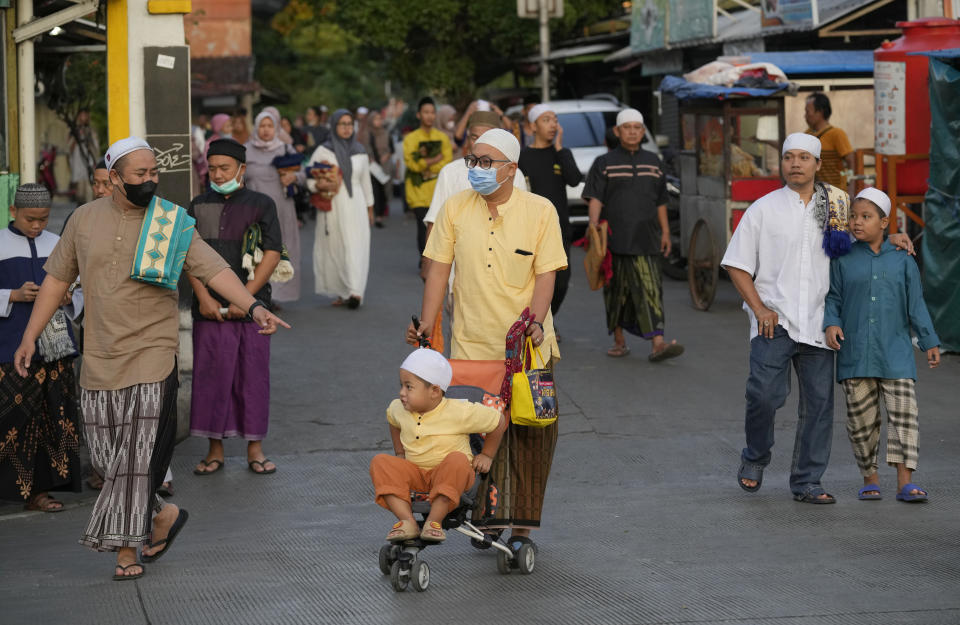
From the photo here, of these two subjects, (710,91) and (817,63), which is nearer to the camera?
(710,91)

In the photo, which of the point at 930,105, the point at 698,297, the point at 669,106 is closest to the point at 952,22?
the point at 930,105

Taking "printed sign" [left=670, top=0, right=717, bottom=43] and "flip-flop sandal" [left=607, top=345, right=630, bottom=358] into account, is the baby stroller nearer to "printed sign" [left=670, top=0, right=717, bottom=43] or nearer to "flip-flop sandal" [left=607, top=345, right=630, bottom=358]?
"flip-flop sandal" [left=607, top=345, right=630, bottom=358]

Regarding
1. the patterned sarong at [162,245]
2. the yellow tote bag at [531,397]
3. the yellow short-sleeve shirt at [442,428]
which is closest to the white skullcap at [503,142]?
the yellow tote bag at [531,397]

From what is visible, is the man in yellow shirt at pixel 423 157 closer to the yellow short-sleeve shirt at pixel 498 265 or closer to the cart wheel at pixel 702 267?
the cart wheel at pixel 702 267

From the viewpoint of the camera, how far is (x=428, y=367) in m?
5.72

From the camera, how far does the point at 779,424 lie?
9492mm

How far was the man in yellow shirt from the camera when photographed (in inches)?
656

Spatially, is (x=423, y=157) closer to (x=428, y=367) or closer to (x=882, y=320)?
(x=882, y=320)

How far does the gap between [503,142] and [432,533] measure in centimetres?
173

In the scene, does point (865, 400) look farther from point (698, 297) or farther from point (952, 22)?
point (698, 297)

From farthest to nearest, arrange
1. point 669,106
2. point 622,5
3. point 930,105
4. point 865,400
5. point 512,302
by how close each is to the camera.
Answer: point 622,5 → point 669,106 → point 930,105 → point 865,400 → point 512,302

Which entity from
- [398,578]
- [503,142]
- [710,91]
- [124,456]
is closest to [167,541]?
[124,456]

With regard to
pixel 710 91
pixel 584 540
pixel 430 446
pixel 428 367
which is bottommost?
pixel 584 540

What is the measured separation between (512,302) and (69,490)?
302 cm
